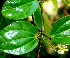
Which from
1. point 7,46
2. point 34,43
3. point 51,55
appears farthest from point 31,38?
point 51,55

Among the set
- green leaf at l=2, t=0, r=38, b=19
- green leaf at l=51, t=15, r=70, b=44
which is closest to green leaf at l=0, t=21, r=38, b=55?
green leaf at l=2, t=0, r=38, b=19

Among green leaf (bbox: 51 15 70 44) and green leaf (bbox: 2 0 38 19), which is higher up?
green leaf (bbox: 2 0 38 19)

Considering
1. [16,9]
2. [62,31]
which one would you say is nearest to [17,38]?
[16,9]

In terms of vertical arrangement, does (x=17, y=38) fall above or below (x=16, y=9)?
below

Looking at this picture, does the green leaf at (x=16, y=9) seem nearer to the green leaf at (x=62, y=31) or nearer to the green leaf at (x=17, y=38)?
the green leaf at (x=17, y=38)

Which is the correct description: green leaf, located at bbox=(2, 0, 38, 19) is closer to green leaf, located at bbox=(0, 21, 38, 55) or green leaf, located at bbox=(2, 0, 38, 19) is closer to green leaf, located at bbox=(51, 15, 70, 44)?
green leaf, located at bbox=(0, 21, 38, 55)

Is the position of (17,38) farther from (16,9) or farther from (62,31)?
(62,31)
